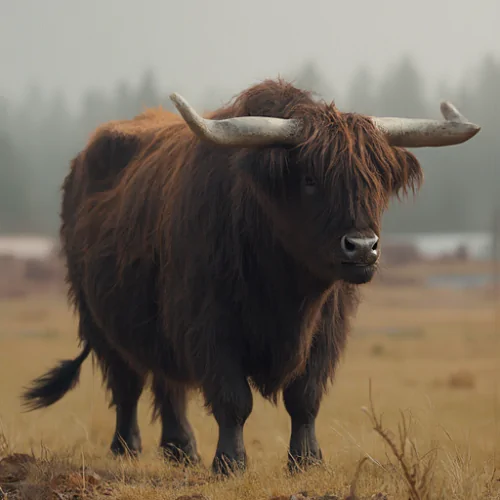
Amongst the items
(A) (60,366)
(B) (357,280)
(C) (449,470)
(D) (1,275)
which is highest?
(B) (357,280)

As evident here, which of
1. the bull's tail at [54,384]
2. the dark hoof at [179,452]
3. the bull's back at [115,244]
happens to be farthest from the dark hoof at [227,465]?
the bull's tail at [54,384]

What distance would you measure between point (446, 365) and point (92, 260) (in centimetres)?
1771

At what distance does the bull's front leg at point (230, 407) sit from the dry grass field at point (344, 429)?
0.57ft

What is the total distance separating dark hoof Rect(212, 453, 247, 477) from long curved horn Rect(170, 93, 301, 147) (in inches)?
71.3

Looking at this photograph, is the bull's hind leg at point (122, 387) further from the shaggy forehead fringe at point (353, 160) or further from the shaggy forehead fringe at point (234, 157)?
the shaggy forehead fringe at point (353, 160)

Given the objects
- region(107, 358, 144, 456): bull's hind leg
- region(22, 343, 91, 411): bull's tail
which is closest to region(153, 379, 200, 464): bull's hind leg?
region(107, 358, 144, 456): bull's hind leg

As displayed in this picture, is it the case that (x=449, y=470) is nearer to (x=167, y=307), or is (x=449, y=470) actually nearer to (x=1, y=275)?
(x=167, y=307)

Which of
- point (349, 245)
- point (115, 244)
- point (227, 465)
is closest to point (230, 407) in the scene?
point (227, 465)

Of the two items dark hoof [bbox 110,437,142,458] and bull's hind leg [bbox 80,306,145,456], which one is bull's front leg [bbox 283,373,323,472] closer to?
dark hoof [bbox 110,437,142,458]

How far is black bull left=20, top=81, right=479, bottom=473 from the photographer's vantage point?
5.71 meters

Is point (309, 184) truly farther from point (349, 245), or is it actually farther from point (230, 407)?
point (230, 407)

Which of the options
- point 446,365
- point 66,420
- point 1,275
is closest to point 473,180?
point 1,275

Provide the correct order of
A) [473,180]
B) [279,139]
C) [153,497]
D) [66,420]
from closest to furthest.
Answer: [153,497]
[279,139]
[66,420]
[473,180]

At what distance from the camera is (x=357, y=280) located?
5.52 metres
